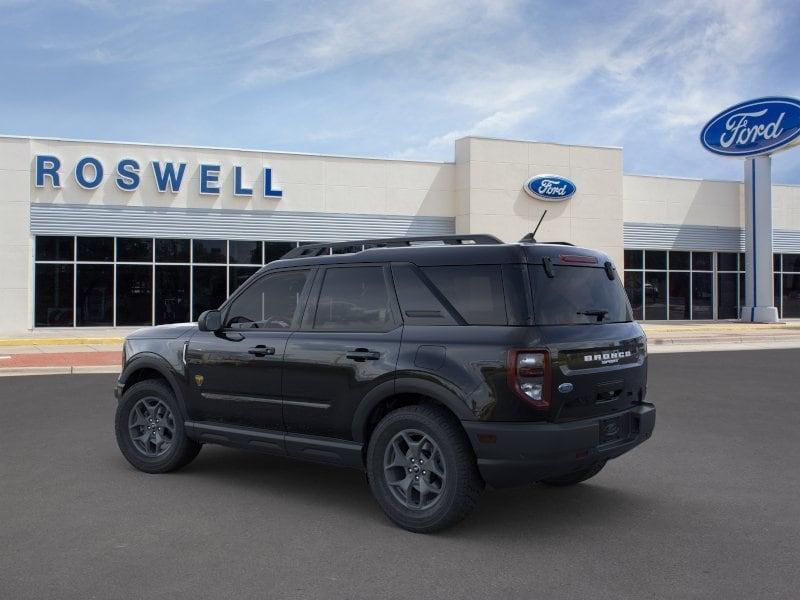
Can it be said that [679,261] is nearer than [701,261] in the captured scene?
Yes

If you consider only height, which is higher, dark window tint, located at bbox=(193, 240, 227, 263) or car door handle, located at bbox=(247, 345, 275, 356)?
dark window tint, located at bbox=(193, 240, 227, 263)

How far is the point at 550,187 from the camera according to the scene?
29469mm

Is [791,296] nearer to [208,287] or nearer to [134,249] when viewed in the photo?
[208,287]

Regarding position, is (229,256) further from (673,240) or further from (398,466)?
(398,466)

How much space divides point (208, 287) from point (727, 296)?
21321 mm

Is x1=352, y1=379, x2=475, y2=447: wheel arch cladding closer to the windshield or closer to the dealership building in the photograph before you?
the windshield

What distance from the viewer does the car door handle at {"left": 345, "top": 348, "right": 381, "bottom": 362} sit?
5.41 meters

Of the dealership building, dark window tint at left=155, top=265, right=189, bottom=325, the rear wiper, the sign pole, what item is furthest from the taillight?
the sign pole

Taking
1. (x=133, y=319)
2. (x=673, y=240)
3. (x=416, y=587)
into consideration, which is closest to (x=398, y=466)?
(x=416, y=587)

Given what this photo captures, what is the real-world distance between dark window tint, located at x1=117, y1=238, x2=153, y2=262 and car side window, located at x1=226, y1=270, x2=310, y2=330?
20.6 meters

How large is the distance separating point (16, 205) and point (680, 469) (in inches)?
899

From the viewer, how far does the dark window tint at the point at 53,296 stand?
24.8 metres

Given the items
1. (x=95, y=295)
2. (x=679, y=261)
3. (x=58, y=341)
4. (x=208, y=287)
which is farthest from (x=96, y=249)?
(x=679, y=261)

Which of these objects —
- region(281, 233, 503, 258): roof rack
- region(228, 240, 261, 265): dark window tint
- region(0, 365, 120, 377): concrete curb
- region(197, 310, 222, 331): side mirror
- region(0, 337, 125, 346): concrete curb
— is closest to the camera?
region(281, 233, 503, 258): roof rack
